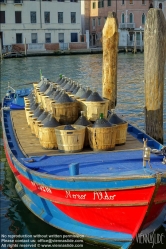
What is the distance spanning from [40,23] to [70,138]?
5042cm

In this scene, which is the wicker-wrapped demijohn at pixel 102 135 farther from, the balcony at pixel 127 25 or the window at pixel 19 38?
the balcony at pixel 127 25

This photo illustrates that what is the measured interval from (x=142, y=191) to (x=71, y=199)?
121cm

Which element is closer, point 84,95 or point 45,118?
point 45,118

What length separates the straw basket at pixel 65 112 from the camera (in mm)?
Answer: 9461

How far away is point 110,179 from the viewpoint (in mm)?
7051

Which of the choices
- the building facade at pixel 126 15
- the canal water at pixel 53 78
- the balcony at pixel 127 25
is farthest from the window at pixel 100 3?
the canal water at pixel 53 78

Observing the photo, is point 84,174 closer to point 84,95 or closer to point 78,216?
point 78,216

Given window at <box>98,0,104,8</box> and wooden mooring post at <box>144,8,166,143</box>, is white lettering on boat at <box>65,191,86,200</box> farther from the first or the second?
window at <box>98,0,104,8</box>

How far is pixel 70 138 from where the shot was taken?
8.67 meters

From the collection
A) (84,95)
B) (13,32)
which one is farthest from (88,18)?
(84,95)

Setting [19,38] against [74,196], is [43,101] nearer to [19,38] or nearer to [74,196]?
[74,196]

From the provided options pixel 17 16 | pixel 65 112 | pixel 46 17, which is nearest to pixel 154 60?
pixel 65 112

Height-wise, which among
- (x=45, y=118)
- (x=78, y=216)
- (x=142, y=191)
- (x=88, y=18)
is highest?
(x=88, y=18)

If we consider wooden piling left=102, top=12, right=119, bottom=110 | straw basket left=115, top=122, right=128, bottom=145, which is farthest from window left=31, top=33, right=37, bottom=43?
straw basket left=115, top=122, right=128, bottom=145
